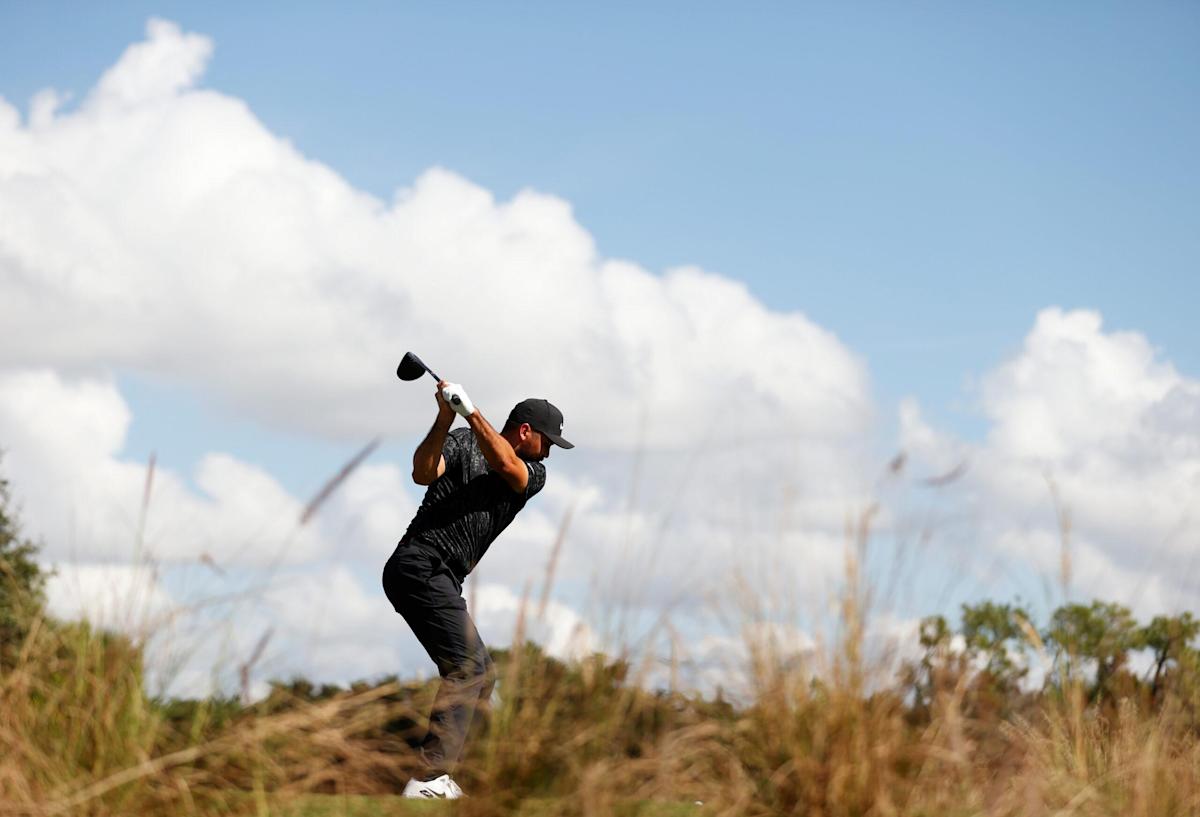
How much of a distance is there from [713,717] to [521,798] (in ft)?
3.03

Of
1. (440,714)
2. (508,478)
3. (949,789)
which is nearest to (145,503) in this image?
(440,714)

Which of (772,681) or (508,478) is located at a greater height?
(508,478)

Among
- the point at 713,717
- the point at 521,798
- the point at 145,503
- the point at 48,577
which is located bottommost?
the point at 521,798

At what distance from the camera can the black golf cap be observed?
7.90m

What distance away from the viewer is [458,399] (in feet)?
23.6

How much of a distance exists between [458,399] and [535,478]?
1047 millimetres

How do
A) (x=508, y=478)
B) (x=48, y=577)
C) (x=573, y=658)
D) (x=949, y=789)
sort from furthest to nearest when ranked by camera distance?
(x=48, y=577) < (x=508, y=478) < (x=949, y=789) < (x=573, y=658)

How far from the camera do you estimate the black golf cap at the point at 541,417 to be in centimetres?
790

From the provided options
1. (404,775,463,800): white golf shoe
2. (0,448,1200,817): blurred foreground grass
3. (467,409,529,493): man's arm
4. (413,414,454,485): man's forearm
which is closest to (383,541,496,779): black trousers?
(413,414,454,485): man's forearm

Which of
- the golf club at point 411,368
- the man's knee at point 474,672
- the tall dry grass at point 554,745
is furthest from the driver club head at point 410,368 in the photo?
the tall dry grass at point 554,745

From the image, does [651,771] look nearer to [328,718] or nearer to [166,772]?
[328,718]

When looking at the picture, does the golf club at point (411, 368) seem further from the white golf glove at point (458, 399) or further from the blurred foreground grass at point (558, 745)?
the blurred foreground grass at point (558, 745)

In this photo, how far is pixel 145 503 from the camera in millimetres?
5734

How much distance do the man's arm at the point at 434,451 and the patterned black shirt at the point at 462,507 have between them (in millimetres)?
62
